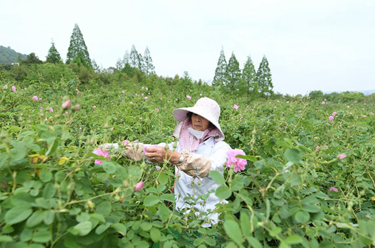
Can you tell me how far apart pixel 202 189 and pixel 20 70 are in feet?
59.7

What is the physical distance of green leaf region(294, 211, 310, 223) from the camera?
2.22 ft

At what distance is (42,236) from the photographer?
56 centimetres

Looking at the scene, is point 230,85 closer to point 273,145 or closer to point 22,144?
point 273,145

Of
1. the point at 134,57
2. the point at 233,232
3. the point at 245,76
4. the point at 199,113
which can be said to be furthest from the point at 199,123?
the point at 134,57

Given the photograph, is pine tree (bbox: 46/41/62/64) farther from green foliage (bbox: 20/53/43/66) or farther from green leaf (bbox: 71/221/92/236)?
green leaf (bbox: 71/221/92/236)

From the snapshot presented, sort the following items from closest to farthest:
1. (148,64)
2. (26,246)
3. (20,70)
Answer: (26,246) → (20,70) → (148,64)

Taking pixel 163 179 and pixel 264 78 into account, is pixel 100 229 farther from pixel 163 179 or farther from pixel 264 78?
pixel 264 78

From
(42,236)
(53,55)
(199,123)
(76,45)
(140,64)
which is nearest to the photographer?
(42,236)

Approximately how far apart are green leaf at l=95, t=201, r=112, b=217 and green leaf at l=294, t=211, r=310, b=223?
0.56 meters

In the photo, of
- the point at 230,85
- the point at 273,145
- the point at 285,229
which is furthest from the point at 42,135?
the point at 230,85

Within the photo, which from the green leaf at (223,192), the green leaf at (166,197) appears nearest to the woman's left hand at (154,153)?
the green leaf at (166,197)

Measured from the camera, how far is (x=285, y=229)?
76 centimetres

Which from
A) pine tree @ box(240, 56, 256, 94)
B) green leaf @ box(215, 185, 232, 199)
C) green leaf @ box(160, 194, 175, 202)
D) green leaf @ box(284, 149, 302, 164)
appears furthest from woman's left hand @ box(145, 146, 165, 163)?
pine tree @ box(240, 56, 256, 94)

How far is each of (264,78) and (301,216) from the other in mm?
24075
